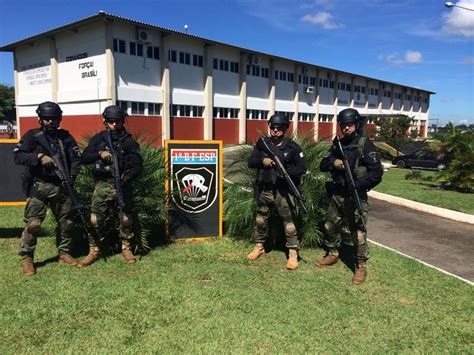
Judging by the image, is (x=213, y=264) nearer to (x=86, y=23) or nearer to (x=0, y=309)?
(x=0, y=309)

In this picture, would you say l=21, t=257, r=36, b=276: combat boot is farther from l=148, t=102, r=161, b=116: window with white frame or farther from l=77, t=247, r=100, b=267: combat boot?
l=148, t=102, r=161, b=116: window with white frame

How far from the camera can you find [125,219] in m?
4.98

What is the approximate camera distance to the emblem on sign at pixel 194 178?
590cm

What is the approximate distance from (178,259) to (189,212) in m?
1.00

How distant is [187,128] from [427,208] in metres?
23.4

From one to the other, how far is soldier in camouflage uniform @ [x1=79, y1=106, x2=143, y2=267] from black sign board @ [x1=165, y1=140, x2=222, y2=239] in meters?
0.93

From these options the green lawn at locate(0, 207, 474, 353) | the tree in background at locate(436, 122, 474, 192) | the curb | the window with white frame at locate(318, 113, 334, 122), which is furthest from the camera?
the window with white frame at locate(318, 113, 334, 122)

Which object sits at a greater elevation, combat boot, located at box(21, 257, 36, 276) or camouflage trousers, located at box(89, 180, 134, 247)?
camouflage trousers, located at box(89, 180, 134, 247)

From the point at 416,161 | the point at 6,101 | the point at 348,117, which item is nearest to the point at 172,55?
the point at 416,161

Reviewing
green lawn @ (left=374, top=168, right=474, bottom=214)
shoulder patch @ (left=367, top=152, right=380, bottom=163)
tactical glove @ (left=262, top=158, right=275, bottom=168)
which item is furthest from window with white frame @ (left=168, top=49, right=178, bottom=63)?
shoulder patch @ (left=367, top=152, right=380, bottom=163)

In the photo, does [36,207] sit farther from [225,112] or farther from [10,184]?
[225,112]

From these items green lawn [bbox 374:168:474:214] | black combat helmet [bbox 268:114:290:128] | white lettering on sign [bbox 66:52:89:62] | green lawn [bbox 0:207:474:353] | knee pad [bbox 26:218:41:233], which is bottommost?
green lawn [bbox 0:207:474:353]

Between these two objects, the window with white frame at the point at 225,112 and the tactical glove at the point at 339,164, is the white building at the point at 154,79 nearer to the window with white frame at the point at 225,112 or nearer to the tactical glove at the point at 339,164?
the window with white frame at the point at 225,112

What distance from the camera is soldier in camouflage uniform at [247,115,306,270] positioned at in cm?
500
